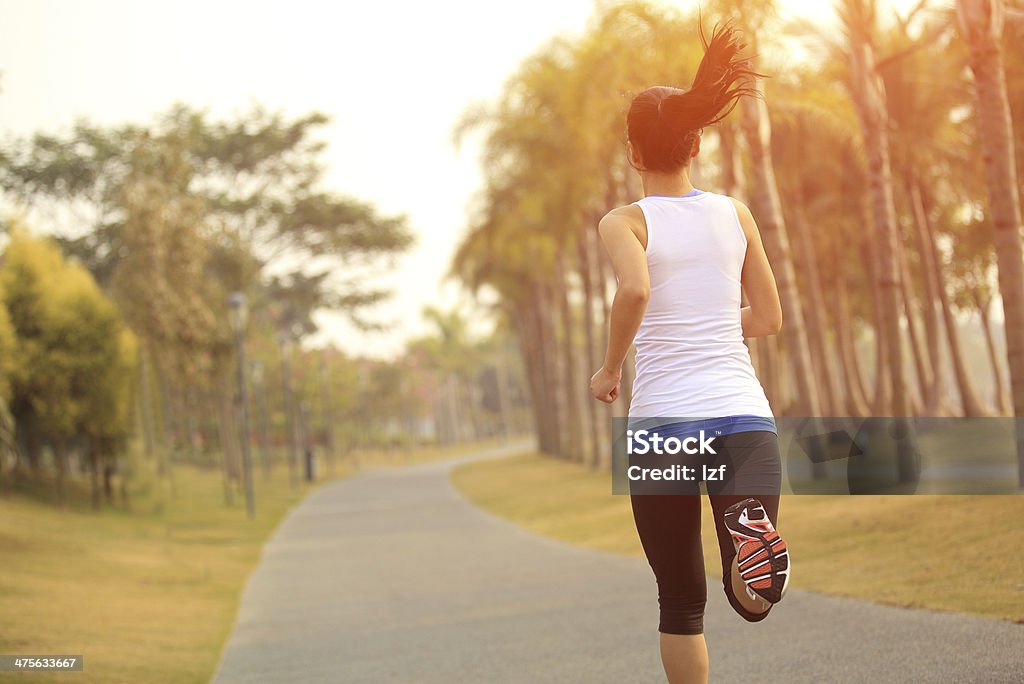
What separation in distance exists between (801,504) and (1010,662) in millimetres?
9773

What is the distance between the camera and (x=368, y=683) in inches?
280

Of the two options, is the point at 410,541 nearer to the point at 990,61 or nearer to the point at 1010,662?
the point at 990,61

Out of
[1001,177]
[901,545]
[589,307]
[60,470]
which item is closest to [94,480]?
[60,470]

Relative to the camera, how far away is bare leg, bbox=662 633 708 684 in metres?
3.59

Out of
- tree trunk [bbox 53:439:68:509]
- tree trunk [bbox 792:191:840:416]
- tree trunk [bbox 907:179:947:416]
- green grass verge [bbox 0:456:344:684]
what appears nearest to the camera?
green grass verge [bbox 0:456:344:684]

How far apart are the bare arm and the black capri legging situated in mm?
350

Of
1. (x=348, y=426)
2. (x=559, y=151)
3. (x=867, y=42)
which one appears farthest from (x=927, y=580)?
(x=348, y=426)

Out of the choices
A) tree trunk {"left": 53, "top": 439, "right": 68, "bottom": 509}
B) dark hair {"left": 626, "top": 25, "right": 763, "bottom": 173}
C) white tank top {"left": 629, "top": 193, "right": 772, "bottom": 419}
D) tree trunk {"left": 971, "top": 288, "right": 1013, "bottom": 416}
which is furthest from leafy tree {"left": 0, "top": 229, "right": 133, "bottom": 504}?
white tank top {"left": 629, "top": 193, "right": 772, "bottom": 419}

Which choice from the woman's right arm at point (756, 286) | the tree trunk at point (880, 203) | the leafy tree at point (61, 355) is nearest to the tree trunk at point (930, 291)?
the tree trunk at point (880, 203)

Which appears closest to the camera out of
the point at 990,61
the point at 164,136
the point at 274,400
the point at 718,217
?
the point at 718,217

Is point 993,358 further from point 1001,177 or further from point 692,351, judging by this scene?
point 692,351

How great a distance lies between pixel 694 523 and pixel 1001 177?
8.67m

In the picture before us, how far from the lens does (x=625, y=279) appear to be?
345 centimetres
